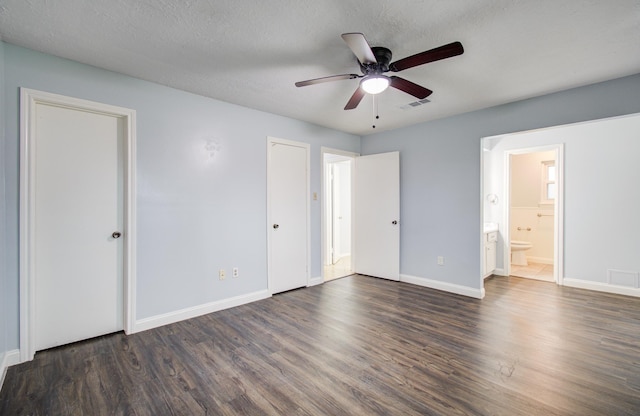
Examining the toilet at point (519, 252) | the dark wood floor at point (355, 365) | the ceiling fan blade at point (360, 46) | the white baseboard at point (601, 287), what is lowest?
the dark wood floor at point (355, 365)

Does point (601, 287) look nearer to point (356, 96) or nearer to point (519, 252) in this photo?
point (519, 252)

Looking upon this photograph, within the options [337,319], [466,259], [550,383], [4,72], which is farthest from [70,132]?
[466,259]

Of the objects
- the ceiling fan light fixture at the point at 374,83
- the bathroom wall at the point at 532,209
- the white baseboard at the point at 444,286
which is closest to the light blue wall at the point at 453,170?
the white baseboard at the point at 444,286

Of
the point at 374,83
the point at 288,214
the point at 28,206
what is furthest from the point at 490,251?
the point at 28,206

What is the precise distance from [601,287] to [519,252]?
1.62 m

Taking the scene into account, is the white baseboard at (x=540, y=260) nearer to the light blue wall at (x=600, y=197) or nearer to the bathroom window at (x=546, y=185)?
the bathroom window at (x=546, y=185)

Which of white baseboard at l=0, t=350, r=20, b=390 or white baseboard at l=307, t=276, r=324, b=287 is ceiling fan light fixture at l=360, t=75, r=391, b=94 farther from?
white baseboard at l=0, t=350, r=20, b=390

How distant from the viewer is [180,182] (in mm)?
2969

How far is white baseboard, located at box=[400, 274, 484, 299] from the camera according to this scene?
369 centimetres

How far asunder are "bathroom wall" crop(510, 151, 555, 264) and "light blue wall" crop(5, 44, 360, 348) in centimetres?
530

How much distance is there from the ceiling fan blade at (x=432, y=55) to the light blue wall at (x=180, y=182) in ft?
6.97

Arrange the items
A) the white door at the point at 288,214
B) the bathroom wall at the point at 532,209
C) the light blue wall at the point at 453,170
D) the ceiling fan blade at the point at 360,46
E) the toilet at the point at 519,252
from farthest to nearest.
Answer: the bathroom wall at the point at 532,209
the toilet at the point at 519,252
the white door at the point at 288,214
the light blue wall at the point at 453,170
the ceiling fan blade at the point at 360,46

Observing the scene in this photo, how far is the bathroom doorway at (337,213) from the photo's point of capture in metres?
5.71

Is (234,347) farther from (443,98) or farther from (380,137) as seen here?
(380,137)
